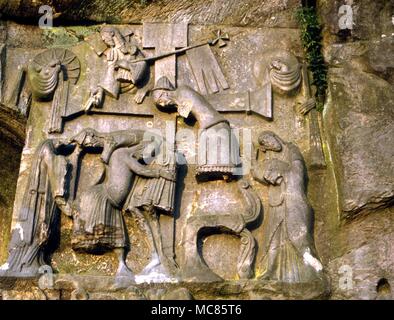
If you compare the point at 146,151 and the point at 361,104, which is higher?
the point at 361,104

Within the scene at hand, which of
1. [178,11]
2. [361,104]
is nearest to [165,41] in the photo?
[178,11]

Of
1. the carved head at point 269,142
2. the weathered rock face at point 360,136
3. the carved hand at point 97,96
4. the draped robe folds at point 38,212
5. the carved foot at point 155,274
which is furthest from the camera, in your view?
the carved hand at point 97,96

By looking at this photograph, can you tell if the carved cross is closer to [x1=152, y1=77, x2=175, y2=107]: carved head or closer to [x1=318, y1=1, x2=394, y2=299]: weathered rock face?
[x1=152, y1=77, x2=175, y2=107]: carved head

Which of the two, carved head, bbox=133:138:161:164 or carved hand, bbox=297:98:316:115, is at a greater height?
carved hand, bbox=297:98:316:115

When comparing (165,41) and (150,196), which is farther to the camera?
(165,41)

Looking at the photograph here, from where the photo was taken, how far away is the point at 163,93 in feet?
31.4

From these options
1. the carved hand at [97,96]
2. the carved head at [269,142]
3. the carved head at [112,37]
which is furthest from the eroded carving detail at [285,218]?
the carved head at [112,37]

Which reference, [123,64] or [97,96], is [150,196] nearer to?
[97,96]

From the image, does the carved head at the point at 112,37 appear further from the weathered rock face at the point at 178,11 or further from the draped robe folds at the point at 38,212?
the draped robe folds at the point at 38,212

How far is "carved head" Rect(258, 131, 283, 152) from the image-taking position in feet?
31.1

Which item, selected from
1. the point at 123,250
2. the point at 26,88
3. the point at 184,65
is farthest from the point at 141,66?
the point at 123,250

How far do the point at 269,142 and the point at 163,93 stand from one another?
1087mm

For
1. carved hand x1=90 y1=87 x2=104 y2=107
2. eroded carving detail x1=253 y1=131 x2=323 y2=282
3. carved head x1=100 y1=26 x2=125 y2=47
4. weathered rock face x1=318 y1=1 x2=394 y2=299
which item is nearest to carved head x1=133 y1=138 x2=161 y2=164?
carved hand x1=90 y1=87 x2=104 y2=107

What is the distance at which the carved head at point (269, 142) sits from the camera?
31.1 feet
